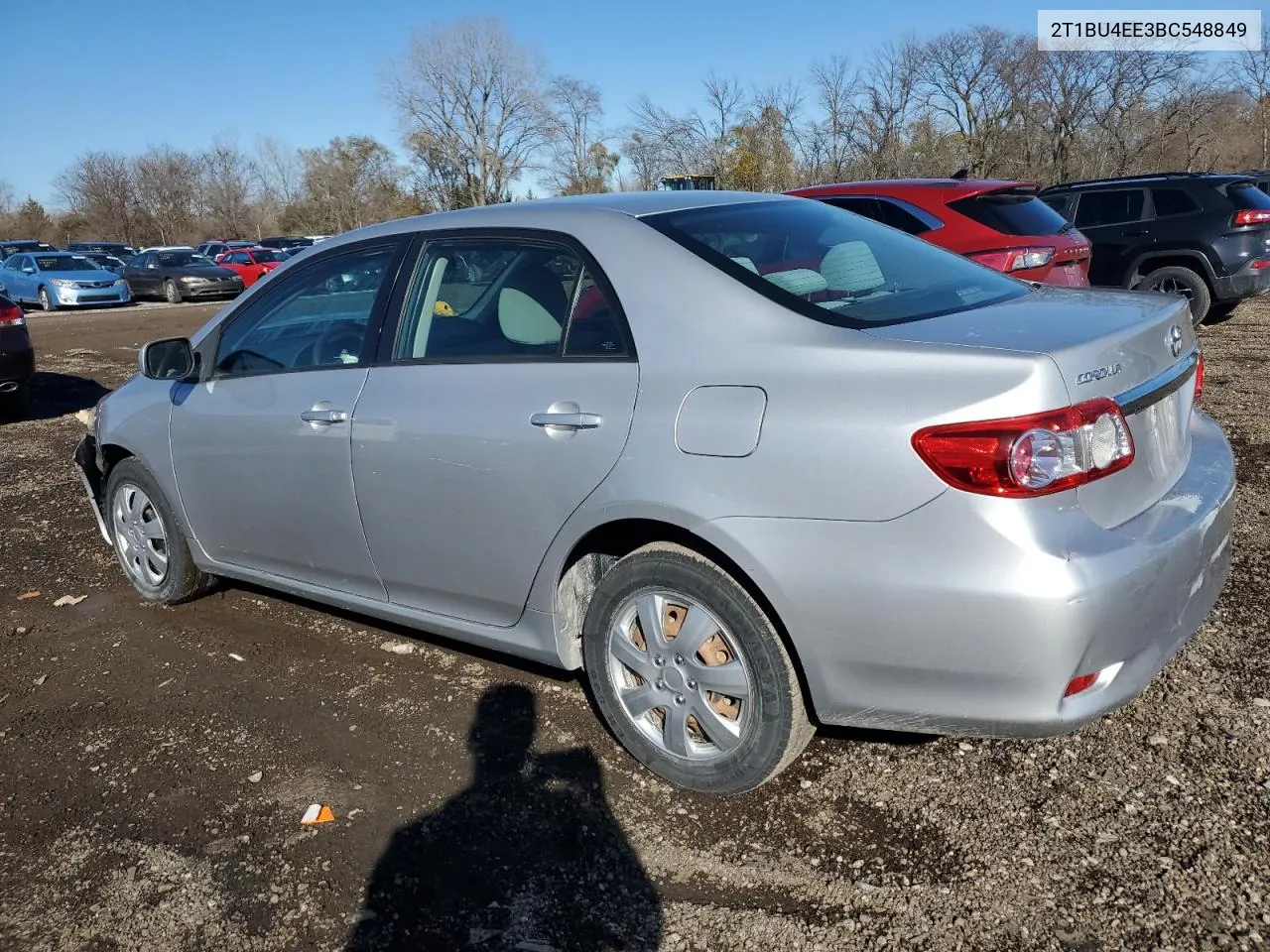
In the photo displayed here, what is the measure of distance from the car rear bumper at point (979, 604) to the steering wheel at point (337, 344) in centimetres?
166

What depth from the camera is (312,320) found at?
3.98 meters

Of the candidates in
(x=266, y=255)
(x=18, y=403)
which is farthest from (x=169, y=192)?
(x=18, y=403)

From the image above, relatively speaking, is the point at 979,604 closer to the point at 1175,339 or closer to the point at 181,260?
the point at 1175,339

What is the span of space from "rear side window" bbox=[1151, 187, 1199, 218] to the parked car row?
0.4 inches

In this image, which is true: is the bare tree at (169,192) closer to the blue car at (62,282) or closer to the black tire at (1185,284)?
the blue car at (62,282)

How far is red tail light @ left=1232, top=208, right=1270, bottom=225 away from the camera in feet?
34.3

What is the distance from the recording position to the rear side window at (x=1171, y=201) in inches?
424

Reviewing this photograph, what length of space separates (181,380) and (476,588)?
6.27ft

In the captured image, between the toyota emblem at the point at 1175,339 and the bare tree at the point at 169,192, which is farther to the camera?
the bare tree at the point at 169,192

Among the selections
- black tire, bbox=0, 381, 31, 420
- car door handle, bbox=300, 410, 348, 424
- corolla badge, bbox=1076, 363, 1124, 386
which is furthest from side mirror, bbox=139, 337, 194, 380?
black tire, bbox=0, 381, 31, 420

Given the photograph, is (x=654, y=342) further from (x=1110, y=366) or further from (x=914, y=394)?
(x=1110, y=366)

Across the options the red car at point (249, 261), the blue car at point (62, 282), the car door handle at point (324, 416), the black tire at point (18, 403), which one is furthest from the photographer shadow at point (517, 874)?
the red car at point (249, 261)

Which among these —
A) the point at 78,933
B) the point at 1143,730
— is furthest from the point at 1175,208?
the point at 78,933

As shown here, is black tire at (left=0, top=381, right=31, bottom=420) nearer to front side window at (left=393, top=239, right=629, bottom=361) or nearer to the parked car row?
the parked car row
